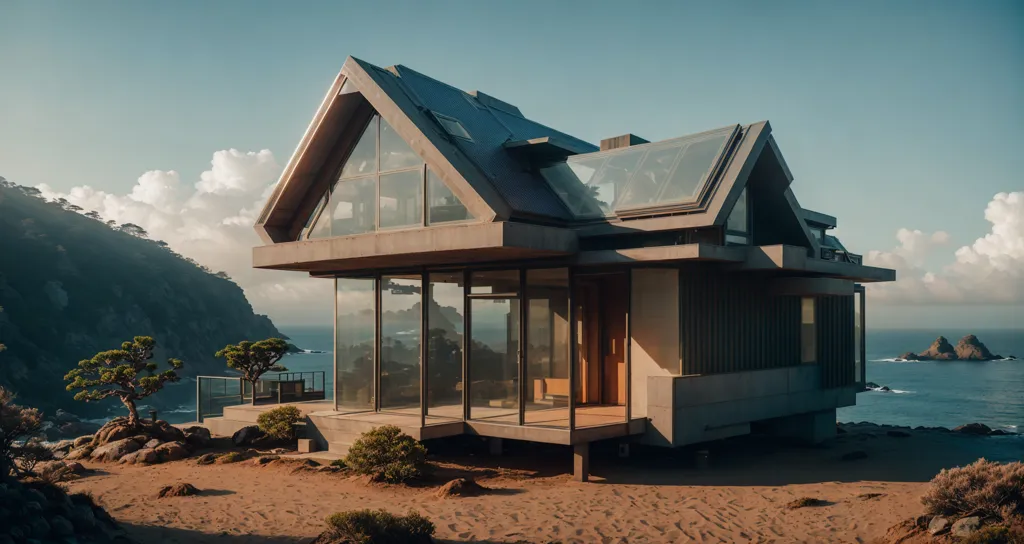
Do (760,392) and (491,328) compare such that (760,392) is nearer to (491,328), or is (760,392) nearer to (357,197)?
(491,328)

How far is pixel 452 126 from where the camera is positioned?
17.1 m

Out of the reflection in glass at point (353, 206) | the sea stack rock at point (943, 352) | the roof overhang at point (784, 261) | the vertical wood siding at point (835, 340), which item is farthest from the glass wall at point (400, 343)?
the sea stack rock at point (943, 352)

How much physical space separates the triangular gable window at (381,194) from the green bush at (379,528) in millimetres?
6296

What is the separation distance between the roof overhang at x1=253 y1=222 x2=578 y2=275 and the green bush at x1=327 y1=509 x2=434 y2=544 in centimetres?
499

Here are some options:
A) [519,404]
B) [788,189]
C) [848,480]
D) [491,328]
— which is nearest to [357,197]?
[491,328]

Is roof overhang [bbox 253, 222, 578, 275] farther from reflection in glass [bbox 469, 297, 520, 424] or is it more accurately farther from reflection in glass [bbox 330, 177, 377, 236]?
reflection in glass [bbox 469, 297, 520, 424]

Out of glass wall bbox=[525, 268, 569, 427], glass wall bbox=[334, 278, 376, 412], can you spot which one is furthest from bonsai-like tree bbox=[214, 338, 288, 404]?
glass wall bbox=[525, 268, 569, 427]

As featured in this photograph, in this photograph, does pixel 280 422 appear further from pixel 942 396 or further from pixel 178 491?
pixel 942 396

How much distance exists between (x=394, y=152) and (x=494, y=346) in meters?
4.60

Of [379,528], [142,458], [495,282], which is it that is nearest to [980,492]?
[379,528]

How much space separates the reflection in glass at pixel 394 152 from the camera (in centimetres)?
1605

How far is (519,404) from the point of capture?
1540cm

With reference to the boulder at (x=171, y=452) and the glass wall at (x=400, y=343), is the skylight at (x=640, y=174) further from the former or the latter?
the boulder at (x=171, y=452)

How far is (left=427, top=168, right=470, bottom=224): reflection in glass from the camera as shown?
1524 centimetres
